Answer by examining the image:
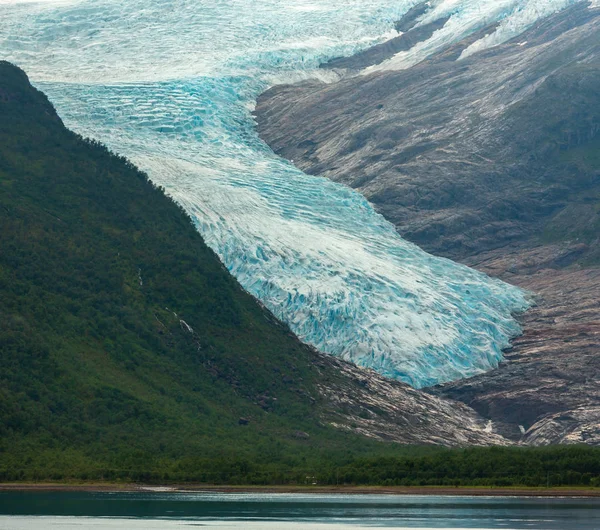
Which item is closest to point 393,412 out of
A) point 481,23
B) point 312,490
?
point 312,490

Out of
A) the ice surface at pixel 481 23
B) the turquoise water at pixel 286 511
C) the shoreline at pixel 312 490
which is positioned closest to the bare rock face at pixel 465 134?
the ice surface at pixel 481 23

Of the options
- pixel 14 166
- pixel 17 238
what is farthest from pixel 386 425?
pixel 14 166

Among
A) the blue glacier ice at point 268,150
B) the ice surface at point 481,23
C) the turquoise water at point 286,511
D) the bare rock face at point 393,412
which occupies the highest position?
the ice surface at point 481,23

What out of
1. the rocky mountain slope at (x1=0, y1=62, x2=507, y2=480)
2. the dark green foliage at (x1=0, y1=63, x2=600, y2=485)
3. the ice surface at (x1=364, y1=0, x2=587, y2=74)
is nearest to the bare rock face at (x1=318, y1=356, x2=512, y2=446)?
the rocky mountain slope at (x1=0, y1=62, x2=507, y2=480)

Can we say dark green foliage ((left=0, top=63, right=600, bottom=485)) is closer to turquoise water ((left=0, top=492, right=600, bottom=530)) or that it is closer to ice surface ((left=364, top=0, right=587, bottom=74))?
turquoise water ((left=0, top=492, right=600, bottom=530))

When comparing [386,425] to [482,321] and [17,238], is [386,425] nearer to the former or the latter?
[482,321]

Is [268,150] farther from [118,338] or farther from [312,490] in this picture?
[312,490]

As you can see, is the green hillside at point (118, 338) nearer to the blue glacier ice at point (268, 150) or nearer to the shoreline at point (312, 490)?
the shoreline at point (312, 490)
